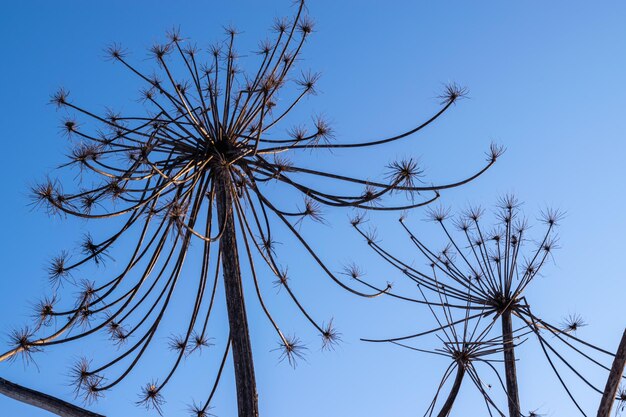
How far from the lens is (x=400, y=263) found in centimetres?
1362

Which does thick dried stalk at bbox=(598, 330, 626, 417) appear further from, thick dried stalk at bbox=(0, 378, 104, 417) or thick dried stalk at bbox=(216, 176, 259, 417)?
thick dried stalk at bbox=(0, 378, 104, 417)

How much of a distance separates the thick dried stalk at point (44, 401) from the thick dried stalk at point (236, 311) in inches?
80.3

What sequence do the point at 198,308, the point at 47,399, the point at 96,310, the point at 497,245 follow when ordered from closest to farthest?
1. the point at 47,399
2. the point at 96,310
3. the point at 198,308
4. the point at 497,245

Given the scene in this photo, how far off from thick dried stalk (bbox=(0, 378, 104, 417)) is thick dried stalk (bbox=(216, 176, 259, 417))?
6.69ft

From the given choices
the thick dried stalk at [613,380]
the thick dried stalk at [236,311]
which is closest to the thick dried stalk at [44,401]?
the thick dried stalk at [236,311]

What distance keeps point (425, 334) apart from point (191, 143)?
481 cm

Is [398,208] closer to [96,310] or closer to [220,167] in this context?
[220,167]

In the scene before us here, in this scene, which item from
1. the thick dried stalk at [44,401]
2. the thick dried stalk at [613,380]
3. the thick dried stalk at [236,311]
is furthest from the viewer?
the thick dried stalk at [236,311]

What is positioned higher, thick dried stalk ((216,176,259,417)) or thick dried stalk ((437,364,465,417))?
thick dried stalk ((216,176,259,417))

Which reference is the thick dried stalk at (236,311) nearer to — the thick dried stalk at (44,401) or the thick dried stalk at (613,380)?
the thick dried stalk at (44,401)

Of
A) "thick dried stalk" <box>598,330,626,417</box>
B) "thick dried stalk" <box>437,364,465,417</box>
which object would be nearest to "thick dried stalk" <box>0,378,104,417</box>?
"thick dried stalk" <box>437,364,465,417</box>

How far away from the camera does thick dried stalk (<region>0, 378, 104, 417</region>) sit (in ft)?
25.8

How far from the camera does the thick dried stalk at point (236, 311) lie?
9484 mm

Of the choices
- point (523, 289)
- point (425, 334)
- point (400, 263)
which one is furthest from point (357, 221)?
point (523, 289)
